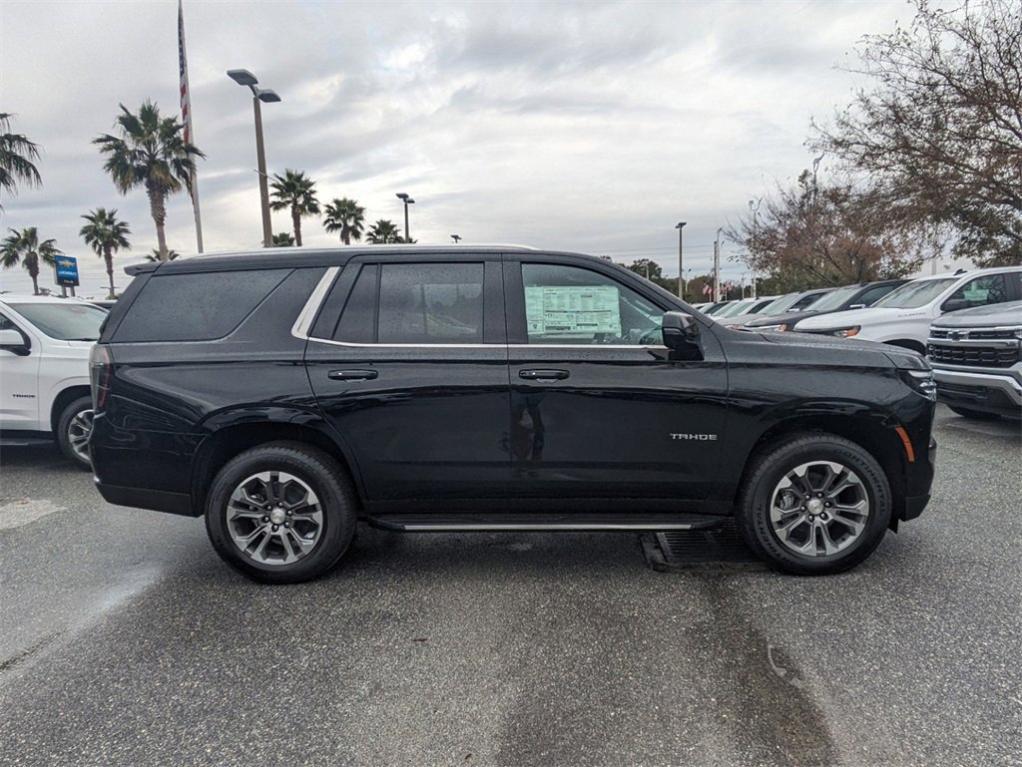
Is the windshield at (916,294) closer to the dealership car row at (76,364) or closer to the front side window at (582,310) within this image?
the dealership car row at (76,364)

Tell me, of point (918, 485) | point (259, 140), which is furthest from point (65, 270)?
point (918, 485)

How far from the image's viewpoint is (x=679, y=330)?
3.57 metres

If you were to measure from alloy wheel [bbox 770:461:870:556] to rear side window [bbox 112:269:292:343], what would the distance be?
10.1 ft

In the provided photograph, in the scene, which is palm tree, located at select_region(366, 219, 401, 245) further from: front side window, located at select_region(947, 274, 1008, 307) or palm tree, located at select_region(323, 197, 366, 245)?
front side window, located at select_region(947, 274, 1008, 307)

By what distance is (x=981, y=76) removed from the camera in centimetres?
1478

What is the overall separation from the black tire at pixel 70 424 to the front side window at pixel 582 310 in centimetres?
503

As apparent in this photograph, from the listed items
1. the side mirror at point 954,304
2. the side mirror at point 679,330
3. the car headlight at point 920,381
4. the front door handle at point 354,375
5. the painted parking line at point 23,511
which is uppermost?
the side mirror at point 954,304

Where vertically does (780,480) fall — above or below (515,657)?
above

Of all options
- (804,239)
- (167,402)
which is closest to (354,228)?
(804,239)

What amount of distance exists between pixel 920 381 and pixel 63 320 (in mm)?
7741

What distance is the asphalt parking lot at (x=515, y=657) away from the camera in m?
2.44

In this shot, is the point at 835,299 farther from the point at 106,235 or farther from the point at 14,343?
the point at 106,235

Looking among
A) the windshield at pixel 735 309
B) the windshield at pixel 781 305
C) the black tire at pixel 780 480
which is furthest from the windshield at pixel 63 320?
the windshield at pixel 735 309

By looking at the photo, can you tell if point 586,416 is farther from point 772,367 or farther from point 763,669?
point 763,669
